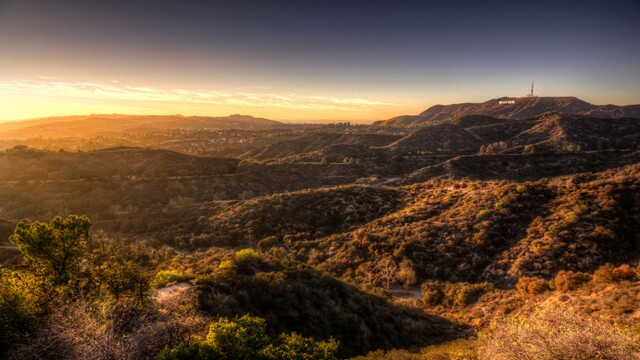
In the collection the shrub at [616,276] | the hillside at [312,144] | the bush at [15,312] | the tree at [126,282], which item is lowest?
the shrub at [616,276]

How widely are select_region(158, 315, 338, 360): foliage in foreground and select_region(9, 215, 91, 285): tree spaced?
8971 mm

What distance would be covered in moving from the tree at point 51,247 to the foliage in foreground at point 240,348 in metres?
8.97

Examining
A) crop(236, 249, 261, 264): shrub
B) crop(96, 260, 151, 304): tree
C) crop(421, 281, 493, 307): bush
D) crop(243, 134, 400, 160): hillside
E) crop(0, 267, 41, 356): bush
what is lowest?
crop(421, 281, 493, 307): bush

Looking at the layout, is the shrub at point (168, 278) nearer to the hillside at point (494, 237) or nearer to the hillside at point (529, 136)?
the hillside at point (494, 237)

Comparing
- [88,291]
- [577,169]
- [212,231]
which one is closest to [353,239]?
[212,231]

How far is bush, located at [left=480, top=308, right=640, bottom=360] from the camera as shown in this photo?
7.56 metres

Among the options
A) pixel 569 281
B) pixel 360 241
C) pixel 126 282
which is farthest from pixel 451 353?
pixel 360 241

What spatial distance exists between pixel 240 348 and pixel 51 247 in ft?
38.3

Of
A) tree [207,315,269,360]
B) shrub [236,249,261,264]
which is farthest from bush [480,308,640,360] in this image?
shrub [236,249,261,264]

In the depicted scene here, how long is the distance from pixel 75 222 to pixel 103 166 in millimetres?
81201

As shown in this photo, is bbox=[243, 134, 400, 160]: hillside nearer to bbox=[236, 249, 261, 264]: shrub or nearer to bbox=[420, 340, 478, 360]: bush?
bbox=[236, 249, 261, 264]: shrub

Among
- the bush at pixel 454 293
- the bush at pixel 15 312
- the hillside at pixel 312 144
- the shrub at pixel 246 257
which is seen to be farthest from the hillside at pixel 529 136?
the bush at pixel 15 312

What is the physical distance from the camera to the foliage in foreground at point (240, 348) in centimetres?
894

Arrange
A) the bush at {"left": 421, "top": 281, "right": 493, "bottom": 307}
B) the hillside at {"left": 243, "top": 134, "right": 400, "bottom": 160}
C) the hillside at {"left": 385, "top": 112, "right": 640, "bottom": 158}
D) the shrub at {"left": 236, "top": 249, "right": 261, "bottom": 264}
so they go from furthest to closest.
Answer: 1. the hillside at {"left": 243, "top": 134, "right": 400, "bottom": 160}
2. the hillside at {"left": 385, "top": 112, "right": 640, "bottom": 158}
3. the bush at {"left": 421, "top": 281, "right": 493, "bottom": 307}
4. the shrub at {"left": 236, "top": 249, "right": 261, "bottom": 264}
